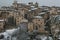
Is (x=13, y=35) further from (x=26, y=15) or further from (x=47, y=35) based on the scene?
(x=26, y=15)

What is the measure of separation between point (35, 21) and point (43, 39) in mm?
3169

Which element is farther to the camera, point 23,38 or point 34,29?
point 34,29

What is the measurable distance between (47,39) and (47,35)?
0.48 m

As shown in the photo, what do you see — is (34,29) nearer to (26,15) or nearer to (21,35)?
(21,35)

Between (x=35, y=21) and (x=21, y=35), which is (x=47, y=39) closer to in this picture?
(x=21, y=35)

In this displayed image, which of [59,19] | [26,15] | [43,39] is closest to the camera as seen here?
[43,39]

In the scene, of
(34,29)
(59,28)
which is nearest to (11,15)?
(34,29)

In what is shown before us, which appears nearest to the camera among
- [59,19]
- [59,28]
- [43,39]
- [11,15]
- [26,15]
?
[43,39]

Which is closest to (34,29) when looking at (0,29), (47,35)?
(47,35)

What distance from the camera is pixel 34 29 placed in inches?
484

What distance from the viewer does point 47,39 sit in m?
10.9

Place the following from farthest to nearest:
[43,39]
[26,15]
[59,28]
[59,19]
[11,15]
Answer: [26,15]
[11,15]
[59,19]
[59,28]
[43,39]

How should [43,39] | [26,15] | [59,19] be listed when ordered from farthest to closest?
[26,15]
[59,19]
[43,39]

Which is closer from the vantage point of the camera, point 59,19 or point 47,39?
point 47,39
